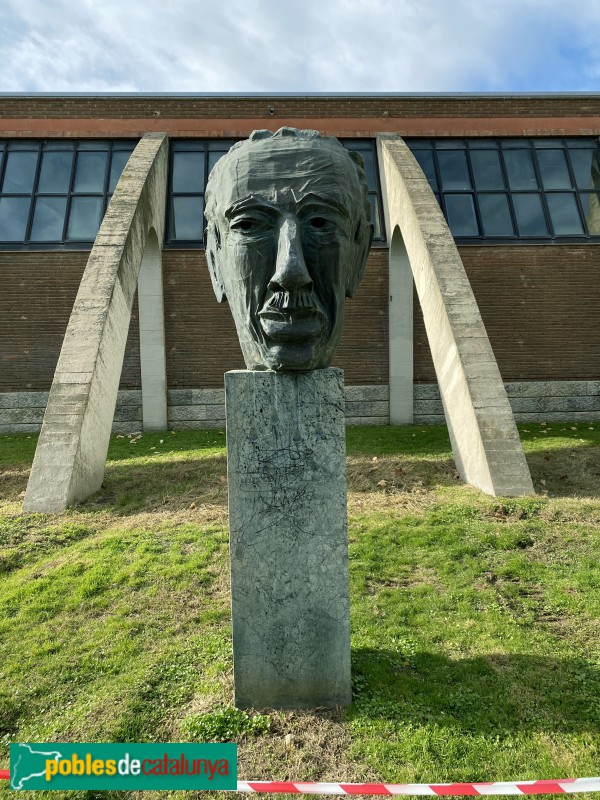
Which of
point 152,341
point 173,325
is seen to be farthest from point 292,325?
point 173,325

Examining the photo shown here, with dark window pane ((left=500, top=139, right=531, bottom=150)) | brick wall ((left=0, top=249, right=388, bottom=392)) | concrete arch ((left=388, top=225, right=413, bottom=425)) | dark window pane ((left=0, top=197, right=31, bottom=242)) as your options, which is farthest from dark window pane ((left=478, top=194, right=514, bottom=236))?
dark window pane ((left=0, top=197, right=31, bottom=242))

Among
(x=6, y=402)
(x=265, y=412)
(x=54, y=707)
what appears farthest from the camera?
(x=6, y=402)

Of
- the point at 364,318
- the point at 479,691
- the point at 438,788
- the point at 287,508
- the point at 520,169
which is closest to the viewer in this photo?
the point at 438,788

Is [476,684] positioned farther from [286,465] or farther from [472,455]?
[472,455]

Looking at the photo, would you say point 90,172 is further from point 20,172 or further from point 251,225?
point 251,225

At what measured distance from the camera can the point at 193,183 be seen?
52.0ft

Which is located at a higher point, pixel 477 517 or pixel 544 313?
pixel 544 313

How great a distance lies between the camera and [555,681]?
11.4 feet

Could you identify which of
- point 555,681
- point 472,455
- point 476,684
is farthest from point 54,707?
point 472,455

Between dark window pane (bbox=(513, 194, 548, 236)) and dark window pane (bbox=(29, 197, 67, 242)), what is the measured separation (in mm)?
13146

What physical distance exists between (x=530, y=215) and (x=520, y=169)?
171 centimetres

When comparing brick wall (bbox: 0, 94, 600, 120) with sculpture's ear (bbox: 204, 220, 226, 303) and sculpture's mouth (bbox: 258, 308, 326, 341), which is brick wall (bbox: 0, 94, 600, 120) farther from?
sculpture's mouth (bbox: 258, 308, 326, 341)

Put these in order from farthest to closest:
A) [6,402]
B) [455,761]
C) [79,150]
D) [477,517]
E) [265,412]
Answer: [79,150] → [6,402] → [477,517] → [265,412] → [455,761]

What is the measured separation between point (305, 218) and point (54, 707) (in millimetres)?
3389
